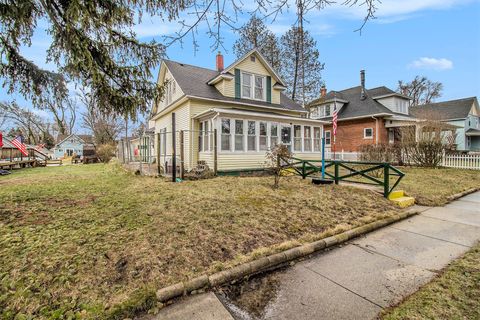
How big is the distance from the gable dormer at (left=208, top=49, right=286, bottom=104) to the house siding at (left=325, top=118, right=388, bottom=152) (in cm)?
1024

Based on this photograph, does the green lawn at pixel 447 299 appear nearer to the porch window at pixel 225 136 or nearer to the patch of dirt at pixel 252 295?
the patch of dirt at pixel 252 295

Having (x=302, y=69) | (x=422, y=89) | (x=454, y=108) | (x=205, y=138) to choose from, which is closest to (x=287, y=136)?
(x=205, y=138)

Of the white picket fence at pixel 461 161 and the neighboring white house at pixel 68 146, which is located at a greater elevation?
the neighboring white house at pixel 68 146

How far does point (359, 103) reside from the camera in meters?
21.9

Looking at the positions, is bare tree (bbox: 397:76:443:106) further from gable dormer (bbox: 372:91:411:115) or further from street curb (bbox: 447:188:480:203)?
street curb (bbox: 447:188:480:203)

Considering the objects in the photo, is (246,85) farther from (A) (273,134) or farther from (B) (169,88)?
(B) (169,88)

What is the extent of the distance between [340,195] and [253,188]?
99.8 inches

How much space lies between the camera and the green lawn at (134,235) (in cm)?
232

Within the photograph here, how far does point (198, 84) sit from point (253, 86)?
338cm

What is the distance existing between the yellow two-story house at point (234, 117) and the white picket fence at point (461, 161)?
26.7ft

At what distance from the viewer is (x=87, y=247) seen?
322cm

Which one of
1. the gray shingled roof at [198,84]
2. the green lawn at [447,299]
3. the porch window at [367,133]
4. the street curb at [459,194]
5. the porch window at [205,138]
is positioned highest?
the gray shingled roof at [198,84]

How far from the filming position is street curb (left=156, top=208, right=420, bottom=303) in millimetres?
2452

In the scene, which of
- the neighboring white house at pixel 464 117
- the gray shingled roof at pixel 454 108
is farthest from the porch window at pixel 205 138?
Result: the gray shingled roof at pixel 454 108
